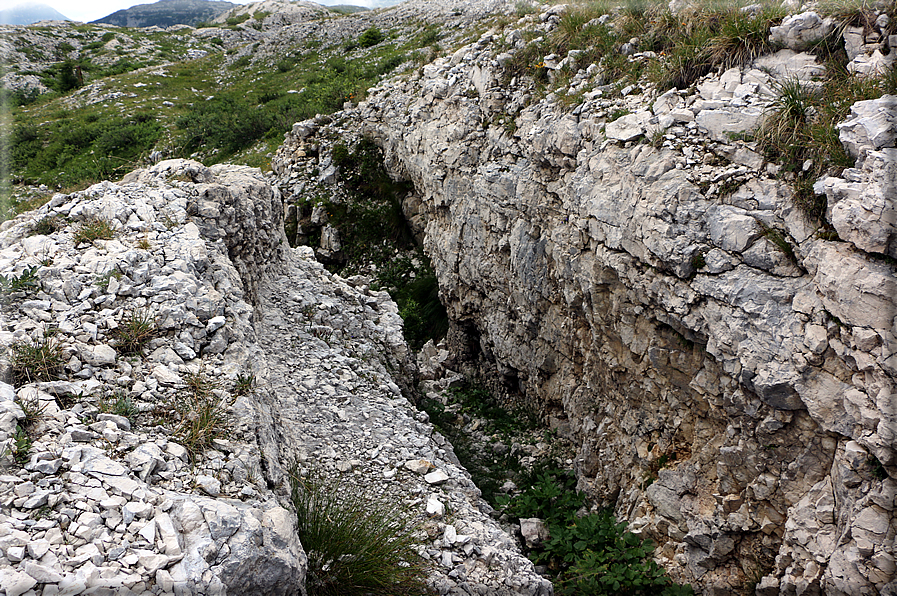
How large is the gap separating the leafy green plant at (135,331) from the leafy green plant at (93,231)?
1625 mm

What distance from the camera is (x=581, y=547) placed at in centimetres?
802

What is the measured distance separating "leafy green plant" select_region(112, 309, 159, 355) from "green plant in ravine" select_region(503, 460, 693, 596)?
658 cm

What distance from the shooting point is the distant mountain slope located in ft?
254

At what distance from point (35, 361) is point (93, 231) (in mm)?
2437

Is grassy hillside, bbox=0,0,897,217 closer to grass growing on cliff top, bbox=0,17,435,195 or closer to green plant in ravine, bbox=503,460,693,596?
grass growing on cliff top, bbox=0,17,435,195

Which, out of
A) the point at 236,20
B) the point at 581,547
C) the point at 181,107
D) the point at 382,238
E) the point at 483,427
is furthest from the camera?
the point at 236,20

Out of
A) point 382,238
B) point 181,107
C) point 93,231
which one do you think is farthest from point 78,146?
point 93,231

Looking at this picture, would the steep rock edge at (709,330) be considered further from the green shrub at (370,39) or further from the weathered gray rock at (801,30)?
the green shrub at (370,39)

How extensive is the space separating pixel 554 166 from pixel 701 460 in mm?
5749

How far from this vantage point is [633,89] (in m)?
8.54

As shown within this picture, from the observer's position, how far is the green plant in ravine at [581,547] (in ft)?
23.7

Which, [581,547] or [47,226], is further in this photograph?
[581,547]

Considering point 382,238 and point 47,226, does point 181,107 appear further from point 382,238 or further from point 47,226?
A: point 47,226

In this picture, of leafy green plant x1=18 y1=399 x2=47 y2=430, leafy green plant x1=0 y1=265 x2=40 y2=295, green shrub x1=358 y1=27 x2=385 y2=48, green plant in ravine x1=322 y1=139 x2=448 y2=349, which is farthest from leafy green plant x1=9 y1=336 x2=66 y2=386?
green shrub x1=358 y1=27 x2=385 y2=48
